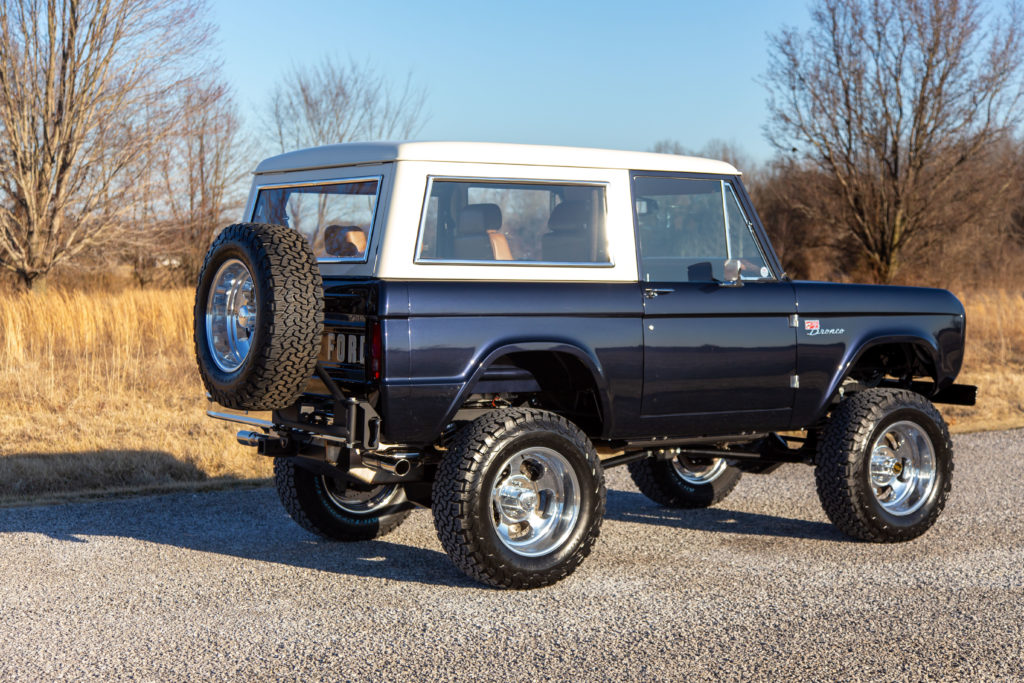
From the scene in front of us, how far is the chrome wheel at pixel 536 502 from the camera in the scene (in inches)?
210

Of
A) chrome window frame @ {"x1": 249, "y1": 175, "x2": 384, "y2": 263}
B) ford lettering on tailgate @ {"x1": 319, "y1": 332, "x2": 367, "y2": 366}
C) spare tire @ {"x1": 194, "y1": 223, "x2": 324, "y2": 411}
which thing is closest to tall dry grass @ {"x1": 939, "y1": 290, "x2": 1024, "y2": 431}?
chrome window frame @ {"x1": 249, "y1": 175, "x2": 384, "y2": 263}

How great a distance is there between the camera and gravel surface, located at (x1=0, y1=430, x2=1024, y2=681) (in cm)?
412

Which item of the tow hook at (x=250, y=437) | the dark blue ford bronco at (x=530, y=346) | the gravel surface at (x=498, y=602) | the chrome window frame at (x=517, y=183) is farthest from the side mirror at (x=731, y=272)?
the tow hook at (x=250, y=437)

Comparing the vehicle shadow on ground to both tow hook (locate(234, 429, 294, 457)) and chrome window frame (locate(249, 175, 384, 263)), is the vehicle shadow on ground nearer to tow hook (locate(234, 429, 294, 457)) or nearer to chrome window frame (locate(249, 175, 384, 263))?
tow hook (locate(234, 429, 294, 457))

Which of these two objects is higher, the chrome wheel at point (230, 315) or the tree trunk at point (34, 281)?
the tree trunk at point (34, 281)

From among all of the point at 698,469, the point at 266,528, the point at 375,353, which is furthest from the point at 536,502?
the point at 698,469

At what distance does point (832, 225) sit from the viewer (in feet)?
95.5

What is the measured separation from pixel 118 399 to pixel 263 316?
21.4 ft

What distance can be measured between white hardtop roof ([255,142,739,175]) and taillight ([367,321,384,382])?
A: 90 centimetres

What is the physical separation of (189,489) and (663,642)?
14.9ft

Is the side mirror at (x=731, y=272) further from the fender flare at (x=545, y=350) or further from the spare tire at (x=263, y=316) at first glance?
the spare tire at (x=263, y=316)

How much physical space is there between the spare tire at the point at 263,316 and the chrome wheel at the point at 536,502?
3.83 feet

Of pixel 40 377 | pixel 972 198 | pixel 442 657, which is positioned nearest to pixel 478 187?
pixel 442 657

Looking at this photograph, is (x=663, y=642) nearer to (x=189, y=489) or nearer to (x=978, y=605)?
(x=978, y=605)
